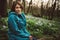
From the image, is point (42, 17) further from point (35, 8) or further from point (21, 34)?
point (21, 34)

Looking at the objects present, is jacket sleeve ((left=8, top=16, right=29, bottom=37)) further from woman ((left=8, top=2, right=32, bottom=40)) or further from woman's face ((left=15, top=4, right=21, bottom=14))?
woman's face ((left=15, top=4, right=21, bottom=14))

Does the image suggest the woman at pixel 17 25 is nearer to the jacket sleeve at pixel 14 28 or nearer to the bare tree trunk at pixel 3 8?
the jacket sleeve at pixel 14 28

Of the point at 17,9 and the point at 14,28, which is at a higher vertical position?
the point at 17,9

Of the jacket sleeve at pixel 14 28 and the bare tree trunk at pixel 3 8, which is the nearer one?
the jacket sleeve at pixel 14 28

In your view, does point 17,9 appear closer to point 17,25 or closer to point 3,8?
point 17,25

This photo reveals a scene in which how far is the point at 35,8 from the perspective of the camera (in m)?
2.89

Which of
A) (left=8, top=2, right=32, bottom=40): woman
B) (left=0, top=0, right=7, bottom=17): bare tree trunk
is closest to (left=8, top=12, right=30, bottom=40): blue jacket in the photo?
(left=8, top=2, right=32, bottom=40): woman

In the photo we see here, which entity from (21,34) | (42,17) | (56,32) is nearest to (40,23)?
(42,17)

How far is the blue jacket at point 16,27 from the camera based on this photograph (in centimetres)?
235

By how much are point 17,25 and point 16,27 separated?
66mm

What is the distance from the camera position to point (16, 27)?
7.76 ft

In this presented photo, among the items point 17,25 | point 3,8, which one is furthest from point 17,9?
point 3,8

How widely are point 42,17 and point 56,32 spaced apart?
12.6 inches

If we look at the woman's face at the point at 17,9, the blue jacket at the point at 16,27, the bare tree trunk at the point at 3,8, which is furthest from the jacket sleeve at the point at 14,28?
the bare tree trunk at the point at 3,8
